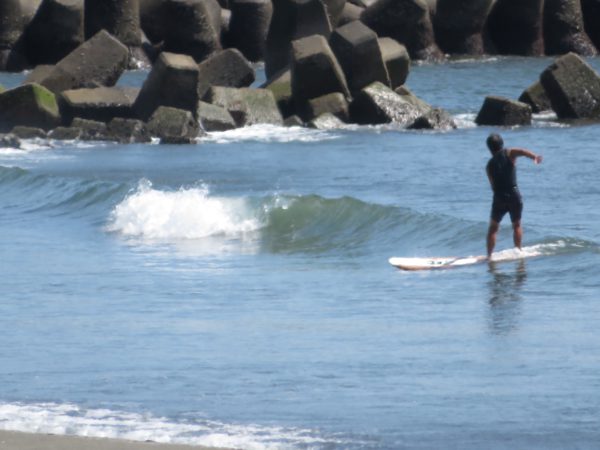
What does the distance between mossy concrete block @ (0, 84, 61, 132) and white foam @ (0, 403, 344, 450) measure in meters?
20.9

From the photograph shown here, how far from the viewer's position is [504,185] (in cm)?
1473

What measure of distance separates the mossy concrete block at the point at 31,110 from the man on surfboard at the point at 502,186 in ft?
52.5

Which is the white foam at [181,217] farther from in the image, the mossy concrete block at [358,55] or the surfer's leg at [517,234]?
the mossy concrete block at [358,55]

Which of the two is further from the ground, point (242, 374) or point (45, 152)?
point (242, 374)

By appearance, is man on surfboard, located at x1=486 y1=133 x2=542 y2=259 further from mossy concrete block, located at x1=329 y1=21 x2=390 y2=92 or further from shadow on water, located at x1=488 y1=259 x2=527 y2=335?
mossy concrete block, located at x1=329 y1=21 x2=390 y2=92

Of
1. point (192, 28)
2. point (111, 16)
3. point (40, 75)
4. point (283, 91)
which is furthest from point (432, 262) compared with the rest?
point (111, 16)

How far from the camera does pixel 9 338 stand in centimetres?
1131

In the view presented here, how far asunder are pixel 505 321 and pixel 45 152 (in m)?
17.4

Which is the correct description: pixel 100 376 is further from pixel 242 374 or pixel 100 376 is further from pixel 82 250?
pixel 82 250

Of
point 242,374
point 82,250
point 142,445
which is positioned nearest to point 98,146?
point 82,250

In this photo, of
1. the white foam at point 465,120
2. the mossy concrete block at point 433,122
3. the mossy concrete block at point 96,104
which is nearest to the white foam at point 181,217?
the mossy concrete block at point 96,104

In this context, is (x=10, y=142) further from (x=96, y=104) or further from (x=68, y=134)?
(x=96, y=104)

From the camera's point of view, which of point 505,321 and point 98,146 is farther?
point 98,146

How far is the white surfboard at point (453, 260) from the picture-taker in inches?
578
